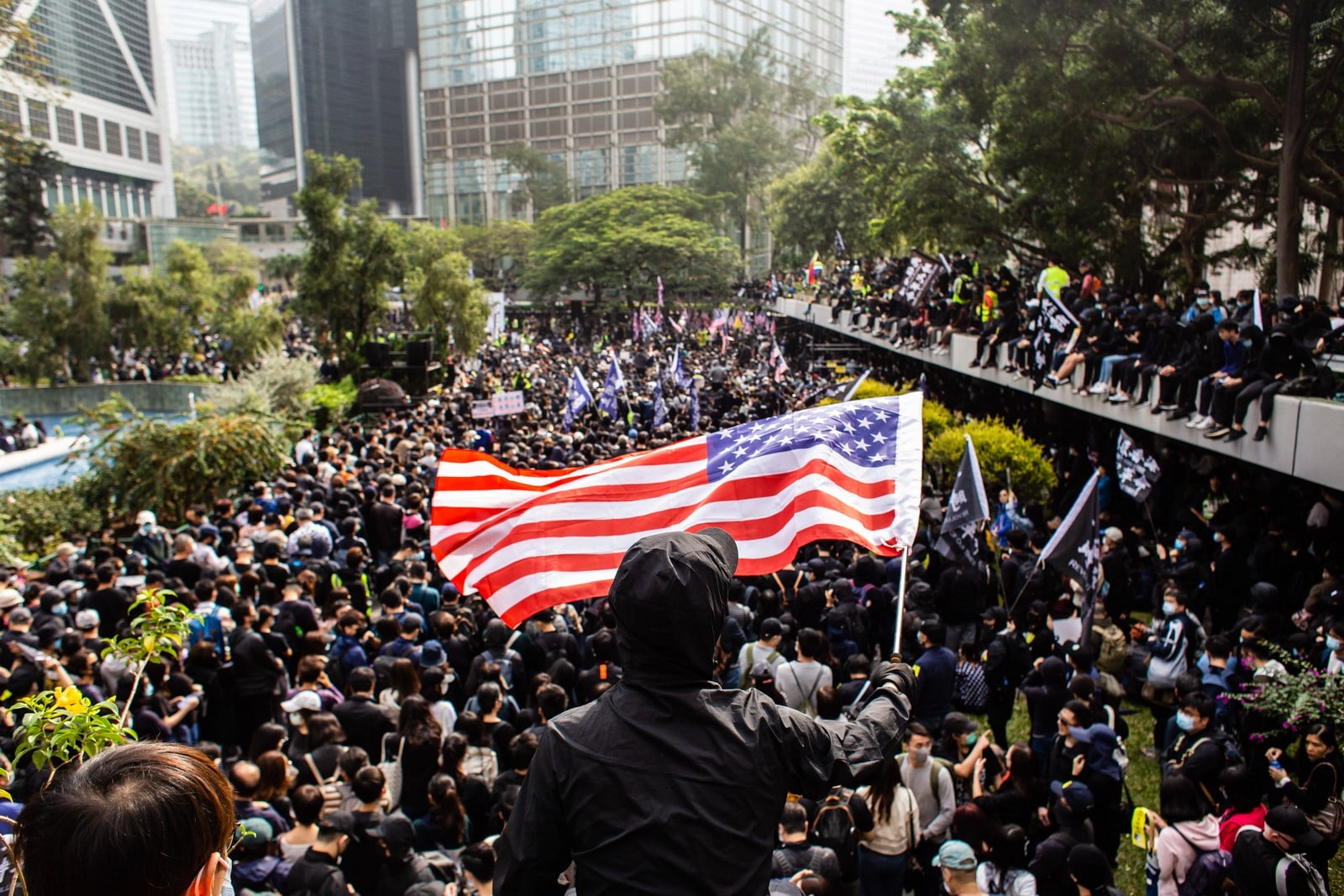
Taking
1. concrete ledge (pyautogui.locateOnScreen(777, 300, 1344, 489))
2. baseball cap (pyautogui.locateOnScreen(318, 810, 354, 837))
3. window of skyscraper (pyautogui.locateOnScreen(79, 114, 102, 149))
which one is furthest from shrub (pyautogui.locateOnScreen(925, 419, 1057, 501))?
window of skyscraper (pyautogui.locateOnScreen(79, 114, 102, 149))

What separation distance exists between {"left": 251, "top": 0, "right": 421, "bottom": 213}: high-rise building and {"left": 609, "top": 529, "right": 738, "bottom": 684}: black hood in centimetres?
11564

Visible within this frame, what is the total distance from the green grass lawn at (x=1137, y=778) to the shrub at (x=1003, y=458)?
4.96 m

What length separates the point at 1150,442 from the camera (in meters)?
14.4

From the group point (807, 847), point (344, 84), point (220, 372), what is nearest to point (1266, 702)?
point (807, 847)

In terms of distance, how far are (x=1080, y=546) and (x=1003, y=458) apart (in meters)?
6.22

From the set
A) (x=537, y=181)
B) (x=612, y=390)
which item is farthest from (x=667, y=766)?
(x=537, y=181)

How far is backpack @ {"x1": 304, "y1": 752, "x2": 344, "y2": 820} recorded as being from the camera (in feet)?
15.7

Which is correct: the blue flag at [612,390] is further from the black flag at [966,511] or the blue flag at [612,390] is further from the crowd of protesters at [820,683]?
the black flag at [966,511]

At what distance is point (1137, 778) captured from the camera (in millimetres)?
7434

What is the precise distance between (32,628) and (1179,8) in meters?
17.2

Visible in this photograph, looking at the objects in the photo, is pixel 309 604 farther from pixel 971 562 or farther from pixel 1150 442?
pixel 1150 442

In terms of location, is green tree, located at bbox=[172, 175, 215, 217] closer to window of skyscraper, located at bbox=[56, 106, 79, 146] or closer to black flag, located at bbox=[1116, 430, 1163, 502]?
window of skyscraper, located at bbox=[56, 106, 79, 146]

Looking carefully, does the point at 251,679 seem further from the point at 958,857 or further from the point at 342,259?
the point at 342,259

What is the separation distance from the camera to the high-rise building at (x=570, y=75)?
83500 millimetres
